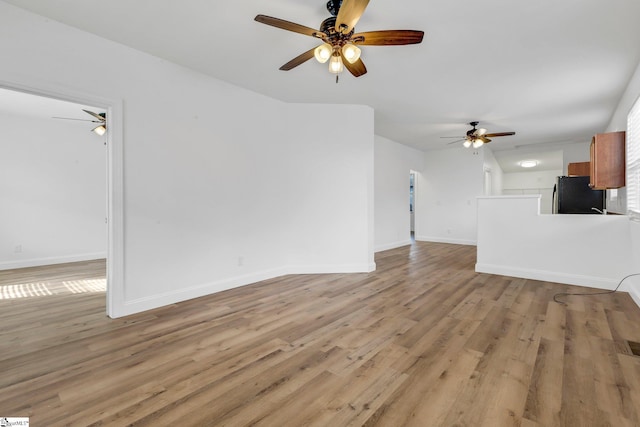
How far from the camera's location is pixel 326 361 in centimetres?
208

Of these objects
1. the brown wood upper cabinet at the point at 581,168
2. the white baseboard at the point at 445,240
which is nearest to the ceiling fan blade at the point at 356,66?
the brown wood upper cabinet at the point at 581,168

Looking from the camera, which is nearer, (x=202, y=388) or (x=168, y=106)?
(x=202, y=388)

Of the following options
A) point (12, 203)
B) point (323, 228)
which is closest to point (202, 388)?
point (323, 228)

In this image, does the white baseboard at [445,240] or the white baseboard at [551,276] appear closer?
the white baseboard at [551,276]

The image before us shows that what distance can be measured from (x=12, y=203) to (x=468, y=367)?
7156mm

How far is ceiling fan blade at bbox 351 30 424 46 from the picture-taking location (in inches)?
84.3

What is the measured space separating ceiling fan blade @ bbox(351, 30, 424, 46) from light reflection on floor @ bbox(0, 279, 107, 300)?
422cm

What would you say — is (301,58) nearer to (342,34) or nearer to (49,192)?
(342,34)

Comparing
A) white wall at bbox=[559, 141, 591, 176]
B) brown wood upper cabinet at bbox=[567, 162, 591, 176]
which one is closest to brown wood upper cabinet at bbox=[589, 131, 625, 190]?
brown wood upper cabinet at bbox=[567, 162, 591, 176]

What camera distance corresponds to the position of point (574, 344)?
2.34 metres

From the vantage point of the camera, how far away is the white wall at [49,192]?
5023 millimetres

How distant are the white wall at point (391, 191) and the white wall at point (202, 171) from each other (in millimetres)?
2157

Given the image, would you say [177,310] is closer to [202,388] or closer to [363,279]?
[202,388]

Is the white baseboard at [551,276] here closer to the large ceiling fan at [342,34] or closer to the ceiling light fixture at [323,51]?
the large ceiling fan at [342,34]
